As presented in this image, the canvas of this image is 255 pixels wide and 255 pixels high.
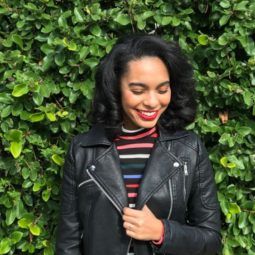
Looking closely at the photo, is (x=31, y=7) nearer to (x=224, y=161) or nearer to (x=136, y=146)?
(x=136, y=146)

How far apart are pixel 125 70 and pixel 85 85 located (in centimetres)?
55

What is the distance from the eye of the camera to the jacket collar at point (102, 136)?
94.8 inches

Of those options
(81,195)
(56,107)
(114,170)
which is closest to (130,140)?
(114,170)

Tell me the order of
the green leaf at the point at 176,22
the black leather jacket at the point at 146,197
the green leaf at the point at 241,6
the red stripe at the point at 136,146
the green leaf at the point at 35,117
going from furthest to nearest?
the green leaf at the point at 35,117 → the green leaf at the point at 176,22 → the green leaf at the point at 241,6 → the red stripe at the point at 136,146 → the black leather jacket at the point at 146,197

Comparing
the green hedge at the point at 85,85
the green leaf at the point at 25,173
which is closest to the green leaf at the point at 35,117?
the green hedge at the point at 85,85

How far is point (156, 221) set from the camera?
2.21 m

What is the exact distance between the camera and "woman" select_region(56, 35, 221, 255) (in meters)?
2.24

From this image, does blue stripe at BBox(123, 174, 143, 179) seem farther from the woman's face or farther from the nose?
the nose

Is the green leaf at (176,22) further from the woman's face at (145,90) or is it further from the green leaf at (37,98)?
the green leaf at (37,98)

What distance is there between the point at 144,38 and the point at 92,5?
0.55 m

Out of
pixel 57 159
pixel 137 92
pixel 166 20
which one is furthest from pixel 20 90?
pixel 166 20

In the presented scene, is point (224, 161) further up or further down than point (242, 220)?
further up

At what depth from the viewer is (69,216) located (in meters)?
2.49

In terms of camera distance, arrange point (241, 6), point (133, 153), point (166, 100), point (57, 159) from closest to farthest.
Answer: point (166, 100) → point (133, 153) → point (241, 6) → point (57, 159)
